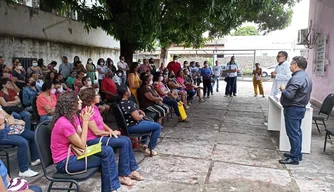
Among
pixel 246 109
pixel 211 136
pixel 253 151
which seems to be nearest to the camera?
pixel 253 151

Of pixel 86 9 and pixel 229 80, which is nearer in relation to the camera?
pixel 86 9

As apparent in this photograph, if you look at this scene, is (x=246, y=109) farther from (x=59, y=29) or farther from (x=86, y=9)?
(x=59, y=29)

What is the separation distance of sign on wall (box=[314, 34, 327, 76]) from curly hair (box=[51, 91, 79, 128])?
8940 millimetres

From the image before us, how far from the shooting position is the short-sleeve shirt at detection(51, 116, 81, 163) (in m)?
2.73

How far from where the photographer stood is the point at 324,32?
955cm

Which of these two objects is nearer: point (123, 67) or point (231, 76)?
point (123, 67)

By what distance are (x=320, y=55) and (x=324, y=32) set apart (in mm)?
774

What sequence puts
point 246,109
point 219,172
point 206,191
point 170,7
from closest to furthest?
point 206,191 → point 219,172 → point 170,7 → point 246,109

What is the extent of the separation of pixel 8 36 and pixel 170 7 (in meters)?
5.10

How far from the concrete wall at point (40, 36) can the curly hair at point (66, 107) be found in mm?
6804

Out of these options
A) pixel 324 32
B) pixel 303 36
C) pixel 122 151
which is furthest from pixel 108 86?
pixel 303 36

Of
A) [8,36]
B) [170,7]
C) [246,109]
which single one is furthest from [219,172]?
[8,36]

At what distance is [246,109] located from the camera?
922cm

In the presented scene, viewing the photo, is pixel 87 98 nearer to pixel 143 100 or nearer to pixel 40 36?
pixel 143 100
